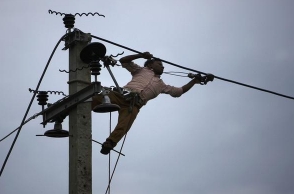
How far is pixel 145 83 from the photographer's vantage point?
11000mm

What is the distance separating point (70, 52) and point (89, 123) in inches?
39.3

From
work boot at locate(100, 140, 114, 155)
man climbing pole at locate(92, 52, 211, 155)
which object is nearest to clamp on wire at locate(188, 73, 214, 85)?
man climbing pole at locate(92, 52, 211, 155)

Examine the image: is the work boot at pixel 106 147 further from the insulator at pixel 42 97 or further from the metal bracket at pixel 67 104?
the insulator at pixel 42 97

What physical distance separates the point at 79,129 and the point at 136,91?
1.91 m

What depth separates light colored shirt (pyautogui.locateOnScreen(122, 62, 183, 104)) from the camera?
10844 millimetres

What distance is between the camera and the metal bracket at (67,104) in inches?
350

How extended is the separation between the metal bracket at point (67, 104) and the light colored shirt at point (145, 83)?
5.00ft

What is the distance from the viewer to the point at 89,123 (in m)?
9.08

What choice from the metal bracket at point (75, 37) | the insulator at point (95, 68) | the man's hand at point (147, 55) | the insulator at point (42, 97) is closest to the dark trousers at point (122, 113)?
the man's hand at point (147, 55)

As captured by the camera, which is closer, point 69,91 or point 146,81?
point 69,91

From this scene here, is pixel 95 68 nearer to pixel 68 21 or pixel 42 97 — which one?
pixel 68 21

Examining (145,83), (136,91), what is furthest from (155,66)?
(136,91)

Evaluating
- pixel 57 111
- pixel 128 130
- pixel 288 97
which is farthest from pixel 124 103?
pixel 288 97

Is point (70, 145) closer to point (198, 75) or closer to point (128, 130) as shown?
point (128, 130)
